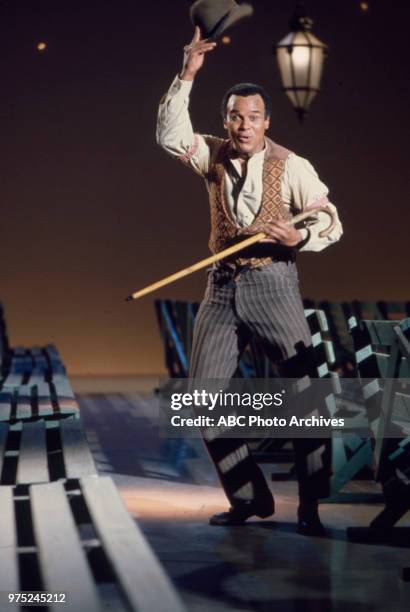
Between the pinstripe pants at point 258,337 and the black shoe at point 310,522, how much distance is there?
3 centimetres

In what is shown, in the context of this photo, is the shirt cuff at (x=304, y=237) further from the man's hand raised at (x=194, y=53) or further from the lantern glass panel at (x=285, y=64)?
the lantern glass panel at (x=285, y=64)

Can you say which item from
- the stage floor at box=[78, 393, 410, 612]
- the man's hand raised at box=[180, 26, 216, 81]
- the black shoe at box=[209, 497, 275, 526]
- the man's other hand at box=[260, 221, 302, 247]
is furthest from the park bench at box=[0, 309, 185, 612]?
the man's hand raised at box=[180, 26, 216, 81]

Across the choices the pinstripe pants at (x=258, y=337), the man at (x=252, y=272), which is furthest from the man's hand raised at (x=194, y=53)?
the pinstripe pants at (x=258, y=337)

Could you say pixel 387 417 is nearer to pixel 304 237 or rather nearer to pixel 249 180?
pixel 304 237

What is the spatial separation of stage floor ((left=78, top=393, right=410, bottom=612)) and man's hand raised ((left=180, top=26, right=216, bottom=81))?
55.5 inches

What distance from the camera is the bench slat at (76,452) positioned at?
3678 millimetres

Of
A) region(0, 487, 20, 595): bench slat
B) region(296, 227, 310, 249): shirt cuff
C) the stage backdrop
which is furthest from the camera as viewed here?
the stage backdrop

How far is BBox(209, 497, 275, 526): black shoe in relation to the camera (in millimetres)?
4457

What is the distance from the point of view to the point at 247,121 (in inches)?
173

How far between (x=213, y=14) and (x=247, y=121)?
34 cm

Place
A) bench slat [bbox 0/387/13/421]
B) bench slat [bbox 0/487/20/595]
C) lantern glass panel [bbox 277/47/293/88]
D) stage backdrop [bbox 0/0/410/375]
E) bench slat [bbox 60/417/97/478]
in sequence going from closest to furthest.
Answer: bench slat [bbox 0/487/20/595] < bench slat [bbox 60/417/97/478] < bench slat [bbox 0/387/13/421] < lantern glass panel [bbox 277/47/293/88] < stage backdrop [bbox 0/0/410/375]

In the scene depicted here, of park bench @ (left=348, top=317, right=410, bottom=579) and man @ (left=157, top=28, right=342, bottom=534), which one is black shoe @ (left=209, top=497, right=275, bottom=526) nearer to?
man @ (left=157, top=28, right=342, bottom=534)

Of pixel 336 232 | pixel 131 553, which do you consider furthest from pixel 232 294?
pixel 131 553

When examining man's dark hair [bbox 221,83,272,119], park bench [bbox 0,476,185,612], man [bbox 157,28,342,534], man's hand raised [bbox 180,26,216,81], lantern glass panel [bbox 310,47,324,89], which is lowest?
park bench [bbox 0,476,185,612]
